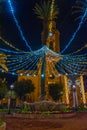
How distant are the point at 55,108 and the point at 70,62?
33.2 feet

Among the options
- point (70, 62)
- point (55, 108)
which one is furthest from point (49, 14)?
point (55, 108)

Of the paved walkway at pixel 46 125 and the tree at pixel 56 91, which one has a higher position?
the tree at pixel 56 91

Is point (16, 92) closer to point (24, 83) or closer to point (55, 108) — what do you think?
point (24, 83)

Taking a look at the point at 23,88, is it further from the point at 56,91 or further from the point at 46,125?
the point at 46,125

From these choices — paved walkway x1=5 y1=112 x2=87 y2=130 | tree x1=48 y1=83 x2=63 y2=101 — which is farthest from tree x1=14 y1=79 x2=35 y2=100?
paved walkway x1=5 y1=112 x2=87 y2=130

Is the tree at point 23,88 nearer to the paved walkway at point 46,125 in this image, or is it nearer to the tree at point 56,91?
the tree at point 56,91

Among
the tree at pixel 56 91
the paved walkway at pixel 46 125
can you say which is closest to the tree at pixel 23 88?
the tree at pixel 56 91

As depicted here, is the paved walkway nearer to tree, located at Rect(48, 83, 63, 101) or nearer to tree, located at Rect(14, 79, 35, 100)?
tree, located at Rect(48, 83, 63, 101)

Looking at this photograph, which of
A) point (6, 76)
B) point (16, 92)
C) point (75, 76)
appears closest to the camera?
point (16, 92)

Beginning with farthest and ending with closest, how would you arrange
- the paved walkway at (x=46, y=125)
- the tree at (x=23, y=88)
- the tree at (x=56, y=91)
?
1. the tree at (x=23, y=88)
2. the tree at (x=56, y=91)
3. the paved walkway at (x=46, y=125)

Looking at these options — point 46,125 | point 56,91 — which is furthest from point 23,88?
point 46,125

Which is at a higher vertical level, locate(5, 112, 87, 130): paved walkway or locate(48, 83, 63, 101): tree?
locate(48, 83, 63, 101): tree

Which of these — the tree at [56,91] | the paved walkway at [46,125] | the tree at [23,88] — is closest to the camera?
the paved walkway at [46,125]

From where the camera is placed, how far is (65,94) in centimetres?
4153
